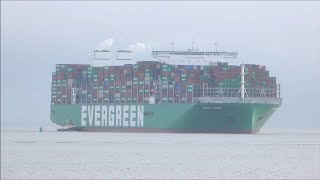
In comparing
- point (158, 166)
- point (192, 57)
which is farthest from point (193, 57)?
point (158, 166)

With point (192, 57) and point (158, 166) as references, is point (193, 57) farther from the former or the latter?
point (158, 166)

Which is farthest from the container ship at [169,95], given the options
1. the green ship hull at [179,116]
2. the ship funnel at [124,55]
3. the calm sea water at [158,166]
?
the calm sea water at [158,166]

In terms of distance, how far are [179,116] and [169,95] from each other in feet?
8.70

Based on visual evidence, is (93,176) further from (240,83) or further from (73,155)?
(240,83)

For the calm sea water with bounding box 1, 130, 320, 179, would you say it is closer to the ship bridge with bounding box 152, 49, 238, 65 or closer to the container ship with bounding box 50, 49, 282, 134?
the container ship with bounding box 50, 49, 282, 134

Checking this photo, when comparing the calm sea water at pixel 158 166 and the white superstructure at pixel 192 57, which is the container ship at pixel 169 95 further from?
the calm sea water at pixel 158 166

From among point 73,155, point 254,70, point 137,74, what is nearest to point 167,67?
point 137,74

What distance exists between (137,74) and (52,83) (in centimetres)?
1109

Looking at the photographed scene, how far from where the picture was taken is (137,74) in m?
68.5

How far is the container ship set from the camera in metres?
64.8

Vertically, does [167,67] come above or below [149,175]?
above

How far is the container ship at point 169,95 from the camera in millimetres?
64750

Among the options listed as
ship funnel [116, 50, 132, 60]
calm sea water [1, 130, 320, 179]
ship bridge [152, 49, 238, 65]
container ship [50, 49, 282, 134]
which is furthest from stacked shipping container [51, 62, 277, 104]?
calm sea water [1, 130, 320, 179]

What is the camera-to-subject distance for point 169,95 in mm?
67188
